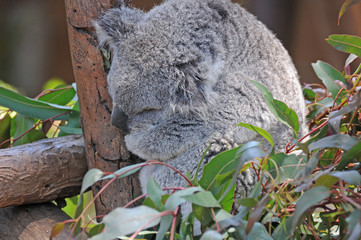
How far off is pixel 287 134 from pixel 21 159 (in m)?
1.29

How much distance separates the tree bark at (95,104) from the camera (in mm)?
1915

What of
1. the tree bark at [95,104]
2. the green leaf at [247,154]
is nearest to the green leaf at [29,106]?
the tree bark at [95,104]

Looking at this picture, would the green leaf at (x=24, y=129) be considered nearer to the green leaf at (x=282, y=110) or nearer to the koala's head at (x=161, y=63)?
the koala's head at (x=161, y=63)

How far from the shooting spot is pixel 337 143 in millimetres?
1287

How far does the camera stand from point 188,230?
4.64ft

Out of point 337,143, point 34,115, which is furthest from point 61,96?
point 337,143

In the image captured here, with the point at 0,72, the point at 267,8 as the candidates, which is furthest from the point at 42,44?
the point at 267,8

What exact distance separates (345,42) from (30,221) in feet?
5.58

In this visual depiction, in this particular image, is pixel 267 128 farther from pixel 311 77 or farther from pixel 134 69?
pixel 311 77

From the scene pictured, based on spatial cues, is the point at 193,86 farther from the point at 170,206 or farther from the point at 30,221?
the point at 30,221

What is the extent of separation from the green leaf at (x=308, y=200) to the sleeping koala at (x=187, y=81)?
2.00 feet

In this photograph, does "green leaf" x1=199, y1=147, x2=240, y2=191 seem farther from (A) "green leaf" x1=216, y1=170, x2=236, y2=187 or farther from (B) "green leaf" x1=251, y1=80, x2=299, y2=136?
(B) "green leaf" x1=251, y1=80, x2=299, y2=136

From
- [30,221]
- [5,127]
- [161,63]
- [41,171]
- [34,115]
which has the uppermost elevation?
[161,63]

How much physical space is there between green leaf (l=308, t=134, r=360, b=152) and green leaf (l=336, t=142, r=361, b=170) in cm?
1
